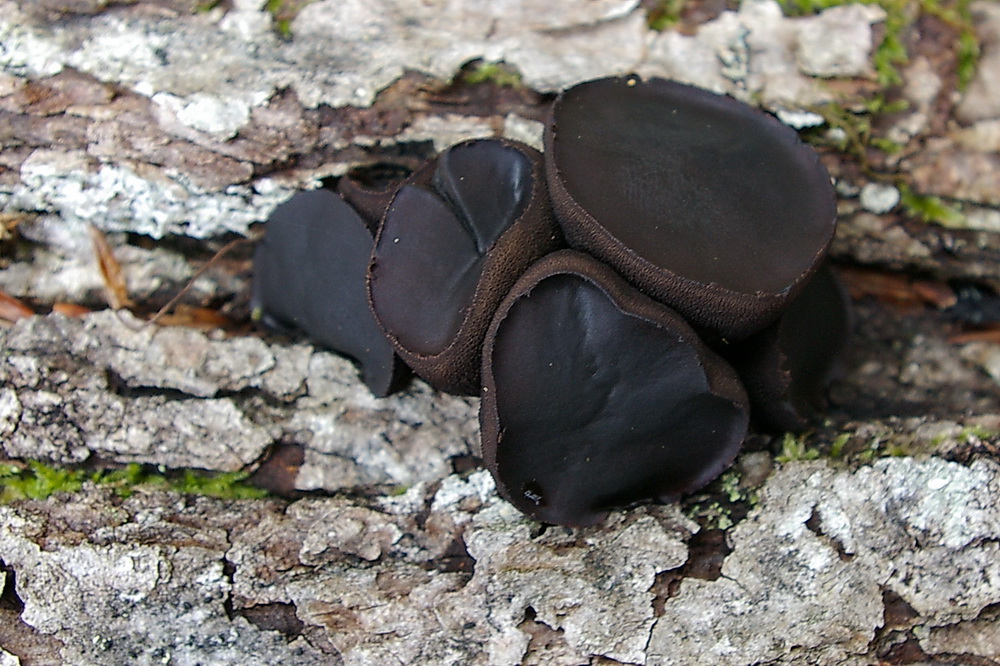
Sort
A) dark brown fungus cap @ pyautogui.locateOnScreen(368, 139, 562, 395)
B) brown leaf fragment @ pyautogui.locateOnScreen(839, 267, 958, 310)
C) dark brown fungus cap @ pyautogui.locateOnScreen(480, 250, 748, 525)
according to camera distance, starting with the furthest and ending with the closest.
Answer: brown leaf fragment @ pyautogui.locateOnScreen(839, 267, 958, 310) < dark brown fungus cap @ pyautogui.locateOnScreen(368, 139, 562, 395) < dark brown fungus cap @ pyautogui.locateOnScreen(480, 250, 748, 525)

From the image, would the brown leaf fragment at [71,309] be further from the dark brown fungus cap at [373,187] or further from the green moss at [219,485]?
the dark brown fungus cap at [373,187]

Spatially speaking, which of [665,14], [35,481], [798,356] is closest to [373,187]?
[665,14]

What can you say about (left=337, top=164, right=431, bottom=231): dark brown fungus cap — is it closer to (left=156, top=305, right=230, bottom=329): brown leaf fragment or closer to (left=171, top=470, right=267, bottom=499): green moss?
(left=156, top=305, right=230, bottom=329): brown leaf fragment

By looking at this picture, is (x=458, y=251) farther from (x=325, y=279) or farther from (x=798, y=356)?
(x=798, y=356)

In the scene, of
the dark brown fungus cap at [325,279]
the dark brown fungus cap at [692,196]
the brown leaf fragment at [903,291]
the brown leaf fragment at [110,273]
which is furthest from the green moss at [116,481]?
the brown leaf fragment at [903,291]

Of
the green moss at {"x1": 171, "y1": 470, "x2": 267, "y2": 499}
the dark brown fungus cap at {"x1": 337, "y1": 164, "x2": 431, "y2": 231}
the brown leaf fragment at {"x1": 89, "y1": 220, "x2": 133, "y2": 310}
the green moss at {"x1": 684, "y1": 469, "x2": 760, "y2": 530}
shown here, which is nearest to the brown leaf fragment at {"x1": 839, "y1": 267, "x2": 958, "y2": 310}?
the green moss at {"x1": 684, "y1": 469, "x2": 760, "y2": 530}

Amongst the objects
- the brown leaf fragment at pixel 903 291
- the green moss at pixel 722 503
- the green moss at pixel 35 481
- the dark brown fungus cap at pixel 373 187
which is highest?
the dark brown fungus cap at pixel 373 187
